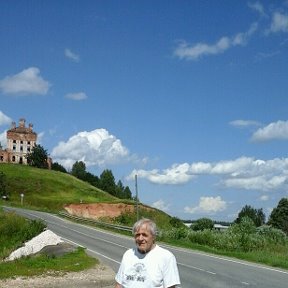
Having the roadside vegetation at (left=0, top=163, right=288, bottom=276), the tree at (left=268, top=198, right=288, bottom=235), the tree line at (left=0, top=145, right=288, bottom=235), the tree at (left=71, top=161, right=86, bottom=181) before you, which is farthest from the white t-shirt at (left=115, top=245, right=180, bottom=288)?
the tree at (left=71, top=161, right=86, bottom=181)

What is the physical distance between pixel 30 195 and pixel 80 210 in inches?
692

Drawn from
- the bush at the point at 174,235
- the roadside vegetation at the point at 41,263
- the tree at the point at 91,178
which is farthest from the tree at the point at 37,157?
the roadside vegetation at the point at 41,263

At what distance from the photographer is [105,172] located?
6398 inches

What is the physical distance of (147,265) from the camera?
5543 millimetres

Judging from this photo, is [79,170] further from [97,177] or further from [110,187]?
[110,187]

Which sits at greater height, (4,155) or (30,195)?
(4,155)

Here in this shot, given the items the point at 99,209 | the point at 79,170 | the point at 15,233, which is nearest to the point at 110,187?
the point at 79,170

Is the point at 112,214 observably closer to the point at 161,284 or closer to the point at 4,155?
the point at 4,155

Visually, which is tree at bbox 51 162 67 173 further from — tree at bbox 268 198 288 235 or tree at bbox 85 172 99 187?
tree at bbox 268 198 288 235

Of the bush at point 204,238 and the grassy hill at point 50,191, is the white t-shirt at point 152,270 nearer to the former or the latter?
the bush at point 204,238

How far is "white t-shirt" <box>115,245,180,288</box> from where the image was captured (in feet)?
18.0

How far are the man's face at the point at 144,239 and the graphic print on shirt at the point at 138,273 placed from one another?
152mm

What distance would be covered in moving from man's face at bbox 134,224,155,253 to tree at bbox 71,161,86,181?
170655 millimetres

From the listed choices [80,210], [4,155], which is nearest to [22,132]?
[4,155]
